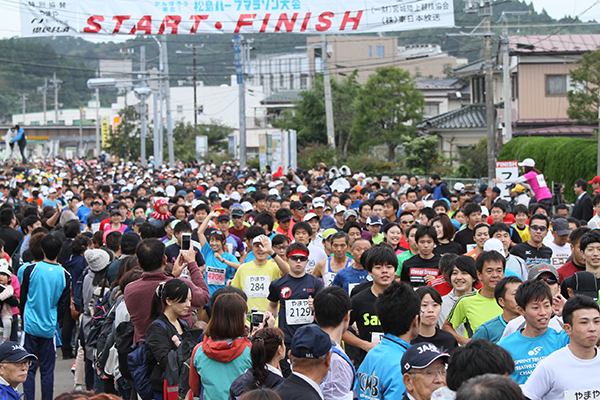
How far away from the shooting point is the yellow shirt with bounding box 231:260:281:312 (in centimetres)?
677

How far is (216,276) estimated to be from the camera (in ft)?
26.0

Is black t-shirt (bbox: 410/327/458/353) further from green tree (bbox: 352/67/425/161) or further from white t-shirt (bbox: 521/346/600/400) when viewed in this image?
green tree (bbox: 352/67/425/161)

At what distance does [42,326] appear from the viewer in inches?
279

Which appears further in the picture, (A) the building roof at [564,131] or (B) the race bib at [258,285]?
(A) the building roof at [564,131]

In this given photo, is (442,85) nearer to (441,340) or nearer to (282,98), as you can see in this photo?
(282,98)

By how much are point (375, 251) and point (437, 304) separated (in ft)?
3.14

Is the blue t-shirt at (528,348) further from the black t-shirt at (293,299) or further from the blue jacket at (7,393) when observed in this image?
the blue jacket at (7,393)

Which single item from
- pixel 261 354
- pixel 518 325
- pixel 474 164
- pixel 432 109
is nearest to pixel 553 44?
pixel 474 164

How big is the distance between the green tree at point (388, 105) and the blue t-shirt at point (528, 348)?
118ft

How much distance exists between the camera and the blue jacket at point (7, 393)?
438 centimetres

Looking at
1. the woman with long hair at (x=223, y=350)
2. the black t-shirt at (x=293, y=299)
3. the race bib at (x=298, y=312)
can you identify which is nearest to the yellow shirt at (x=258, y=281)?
the black t-shirt at (x=293, y=299)

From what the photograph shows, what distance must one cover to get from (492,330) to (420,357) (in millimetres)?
1588

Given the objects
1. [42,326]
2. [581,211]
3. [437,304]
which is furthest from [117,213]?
[581,211]

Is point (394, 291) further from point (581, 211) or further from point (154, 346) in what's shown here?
point (581, 211)
